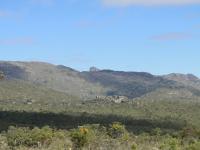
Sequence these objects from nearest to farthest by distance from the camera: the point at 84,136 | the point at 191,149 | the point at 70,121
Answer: the point at 191,149 < the point at 84,136 < the point at 70,121

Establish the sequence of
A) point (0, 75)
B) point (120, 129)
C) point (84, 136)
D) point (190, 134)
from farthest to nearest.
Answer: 1. point (120, 129)
2. point (190, 134)
3. point (0, 75)
4. point (84, 136)

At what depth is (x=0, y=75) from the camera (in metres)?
Answer: 64.7

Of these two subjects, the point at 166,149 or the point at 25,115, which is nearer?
the point at 166,149

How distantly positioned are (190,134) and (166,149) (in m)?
43.0

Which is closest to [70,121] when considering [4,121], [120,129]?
[4,121]

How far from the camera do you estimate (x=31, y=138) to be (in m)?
63.1

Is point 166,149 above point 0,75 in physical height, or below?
below

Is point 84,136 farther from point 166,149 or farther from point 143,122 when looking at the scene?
point 143,122

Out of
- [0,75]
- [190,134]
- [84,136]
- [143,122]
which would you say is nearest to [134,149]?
[84,136]

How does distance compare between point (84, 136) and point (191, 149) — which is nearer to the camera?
point (191, 149)

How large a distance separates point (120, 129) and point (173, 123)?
8860cm

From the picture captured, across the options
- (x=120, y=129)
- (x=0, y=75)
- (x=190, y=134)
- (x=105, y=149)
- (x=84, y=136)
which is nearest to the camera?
(x=105, y=149)

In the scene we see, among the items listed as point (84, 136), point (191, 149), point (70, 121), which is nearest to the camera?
point (191, 149)

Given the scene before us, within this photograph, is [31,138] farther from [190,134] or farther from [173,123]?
[173,123]
